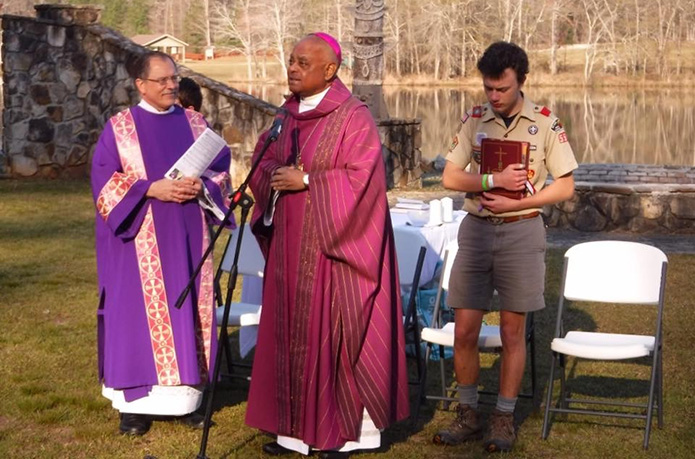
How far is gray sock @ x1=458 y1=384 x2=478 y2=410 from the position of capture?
254 inches

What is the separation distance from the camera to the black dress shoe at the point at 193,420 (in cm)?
671

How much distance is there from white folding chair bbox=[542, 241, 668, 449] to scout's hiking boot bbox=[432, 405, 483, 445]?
1.16 feet

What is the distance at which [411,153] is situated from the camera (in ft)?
A: 54.9

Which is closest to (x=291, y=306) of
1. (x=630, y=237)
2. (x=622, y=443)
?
(x=622, y=443)

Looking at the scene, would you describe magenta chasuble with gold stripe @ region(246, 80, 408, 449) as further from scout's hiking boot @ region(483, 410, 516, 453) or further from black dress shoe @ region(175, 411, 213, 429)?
black dress shoe @ region(175, 411, 213, 429)

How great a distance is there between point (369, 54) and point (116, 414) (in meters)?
10.9

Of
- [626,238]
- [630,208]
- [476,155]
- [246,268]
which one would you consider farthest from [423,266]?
[630,208]

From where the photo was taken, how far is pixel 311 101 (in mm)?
6094

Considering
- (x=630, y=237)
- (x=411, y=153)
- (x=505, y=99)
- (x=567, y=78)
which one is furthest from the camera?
(x=567, y=78)

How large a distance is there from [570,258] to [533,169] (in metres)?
1.18

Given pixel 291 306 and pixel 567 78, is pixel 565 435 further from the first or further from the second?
pixel 567 78

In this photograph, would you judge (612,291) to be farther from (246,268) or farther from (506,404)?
(246,268)

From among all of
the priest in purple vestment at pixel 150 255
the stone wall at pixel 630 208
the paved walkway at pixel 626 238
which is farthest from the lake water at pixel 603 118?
the priest in purple vestment at pixel 150 255

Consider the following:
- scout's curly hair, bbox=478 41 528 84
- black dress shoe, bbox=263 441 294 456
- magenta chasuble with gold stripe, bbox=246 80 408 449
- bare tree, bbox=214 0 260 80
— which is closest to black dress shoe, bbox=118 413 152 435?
black dress shoe, bbox=263 441 294 456
